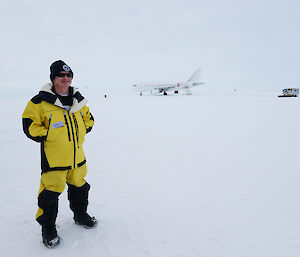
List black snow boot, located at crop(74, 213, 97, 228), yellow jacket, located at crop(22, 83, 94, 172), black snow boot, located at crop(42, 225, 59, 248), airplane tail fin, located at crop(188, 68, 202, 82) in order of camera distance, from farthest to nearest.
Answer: airplane tail fin, located at crop(188, 68, 202, 82) → black snow boot, located at crop(74, 213, 97, 228) → black snow boot, located at crop(42, 225, 59, 248) → yellow jacket, located at crop(22, 83, 94, 172)

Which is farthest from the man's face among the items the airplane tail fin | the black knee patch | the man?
the airplane tail fin

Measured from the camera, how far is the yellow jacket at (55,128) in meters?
2.14

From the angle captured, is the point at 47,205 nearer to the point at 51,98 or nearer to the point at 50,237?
the point at 50,237

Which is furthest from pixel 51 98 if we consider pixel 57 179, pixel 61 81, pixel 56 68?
pixel 57 179

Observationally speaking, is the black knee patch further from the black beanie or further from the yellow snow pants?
the black beanie

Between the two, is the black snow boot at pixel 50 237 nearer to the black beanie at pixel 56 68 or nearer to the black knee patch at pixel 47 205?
the black knee patch at pixel 47 205

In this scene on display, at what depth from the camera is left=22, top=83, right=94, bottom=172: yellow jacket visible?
2.14m

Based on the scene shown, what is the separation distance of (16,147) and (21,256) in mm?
5469

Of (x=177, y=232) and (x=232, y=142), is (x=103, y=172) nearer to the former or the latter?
(x=177, y=232)

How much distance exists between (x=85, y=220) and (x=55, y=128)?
1459 millimetres

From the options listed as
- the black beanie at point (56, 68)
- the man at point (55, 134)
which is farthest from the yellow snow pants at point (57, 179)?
the black beanie at point (56, 68)

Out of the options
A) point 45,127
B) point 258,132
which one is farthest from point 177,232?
point 258,132

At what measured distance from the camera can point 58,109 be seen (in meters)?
2.27

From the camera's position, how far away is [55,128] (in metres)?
2.23
